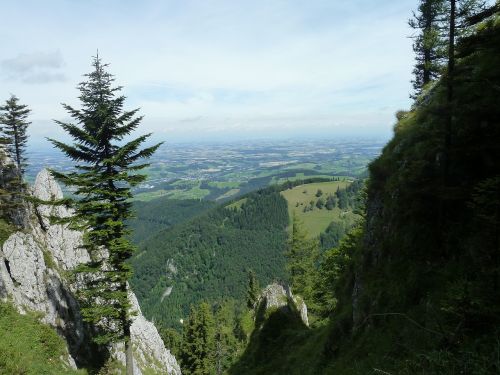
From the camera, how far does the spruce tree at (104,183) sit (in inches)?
706

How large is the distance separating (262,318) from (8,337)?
20.6 m

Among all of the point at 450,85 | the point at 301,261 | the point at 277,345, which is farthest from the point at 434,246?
the point at 301,261

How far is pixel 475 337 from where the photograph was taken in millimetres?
8047

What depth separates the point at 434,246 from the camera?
1400 centimetres

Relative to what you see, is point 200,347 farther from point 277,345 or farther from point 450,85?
point 450,85

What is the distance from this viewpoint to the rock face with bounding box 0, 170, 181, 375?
76.4ft

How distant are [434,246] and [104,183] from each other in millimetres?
16319

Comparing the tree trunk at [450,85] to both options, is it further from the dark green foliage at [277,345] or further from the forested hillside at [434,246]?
the dark green foliage at [277,345]

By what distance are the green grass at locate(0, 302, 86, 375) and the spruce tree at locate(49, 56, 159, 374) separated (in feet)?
10.6

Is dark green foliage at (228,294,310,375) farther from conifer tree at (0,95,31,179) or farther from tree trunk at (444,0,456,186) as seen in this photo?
conifer tree at (0,95,31,179)

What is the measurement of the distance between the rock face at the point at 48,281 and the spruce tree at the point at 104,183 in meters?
2.82

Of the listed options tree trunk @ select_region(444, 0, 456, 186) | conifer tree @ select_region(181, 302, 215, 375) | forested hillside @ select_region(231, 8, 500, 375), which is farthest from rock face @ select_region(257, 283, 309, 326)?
tree trunk @ select_region(444, 0, 456, 186)

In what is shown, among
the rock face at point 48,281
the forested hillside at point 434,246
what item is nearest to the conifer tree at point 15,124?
the rock face at point 48,281

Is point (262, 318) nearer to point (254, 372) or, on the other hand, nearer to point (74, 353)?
point (254, 372)
